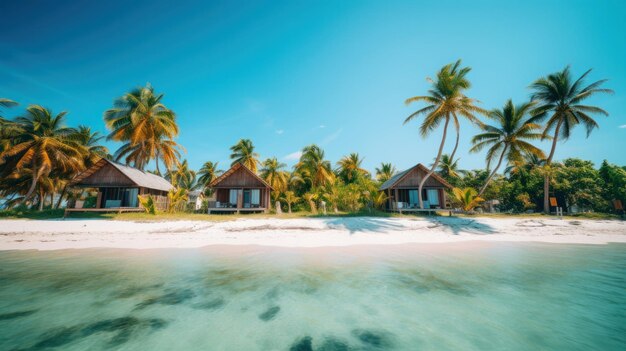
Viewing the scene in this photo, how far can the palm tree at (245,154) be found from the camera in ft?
91.9

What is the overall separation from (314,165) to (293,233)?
17.4 metres

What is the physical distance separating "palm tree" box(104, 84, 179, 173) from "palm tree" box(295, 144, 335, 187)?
13596 mm

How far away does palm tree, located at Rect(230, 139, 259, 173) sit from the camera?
2802 centimetres

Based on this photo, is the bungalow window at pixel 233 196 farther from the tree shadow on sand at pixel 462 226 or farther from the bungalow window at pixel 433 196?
the bungalow window at pixel 433 196

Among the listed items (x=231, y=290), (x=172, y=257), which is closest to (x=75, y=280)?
(x=172, y=257)

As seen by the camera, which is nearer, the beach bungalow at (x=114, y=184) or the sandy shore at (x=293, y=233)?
the sandy shore at (x=293, y=233)

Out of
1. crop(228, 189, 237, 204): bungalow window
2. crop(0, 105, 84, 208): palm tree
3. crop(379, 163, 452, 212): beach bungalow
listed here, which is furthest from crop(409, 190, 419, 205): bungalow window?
crop(0, 105, 84, 208): palm tree

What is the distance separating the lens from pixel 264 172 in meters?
28.2

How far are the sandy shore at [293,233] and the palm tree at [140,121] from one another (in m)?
10.3

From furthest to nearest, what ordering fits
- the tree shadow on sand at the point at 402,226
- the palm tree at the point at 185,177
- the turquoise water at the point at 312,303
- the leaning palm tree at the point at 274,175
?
the palm tree at the point at 185,177 → the leaning palm tree at the point at 274,175 → the tree shadow on sand at the point at 402,226 → the turquoise water at the point at 312,303

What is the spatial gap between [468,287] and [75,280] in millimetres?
8464

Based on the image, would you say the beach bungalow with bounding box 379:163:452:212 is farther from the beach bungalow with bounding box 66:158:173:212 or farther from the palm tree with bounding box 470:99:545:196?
the beach bungalow with bounding box 66:158:173:212

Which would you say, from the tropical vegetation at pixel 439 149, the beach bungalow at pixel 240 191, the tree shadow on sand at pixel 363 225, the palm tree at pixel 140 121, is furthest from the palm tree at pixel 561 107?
the palm tree at pixel 140 121

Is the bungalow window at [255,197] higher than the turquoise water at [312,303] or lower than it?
higher
